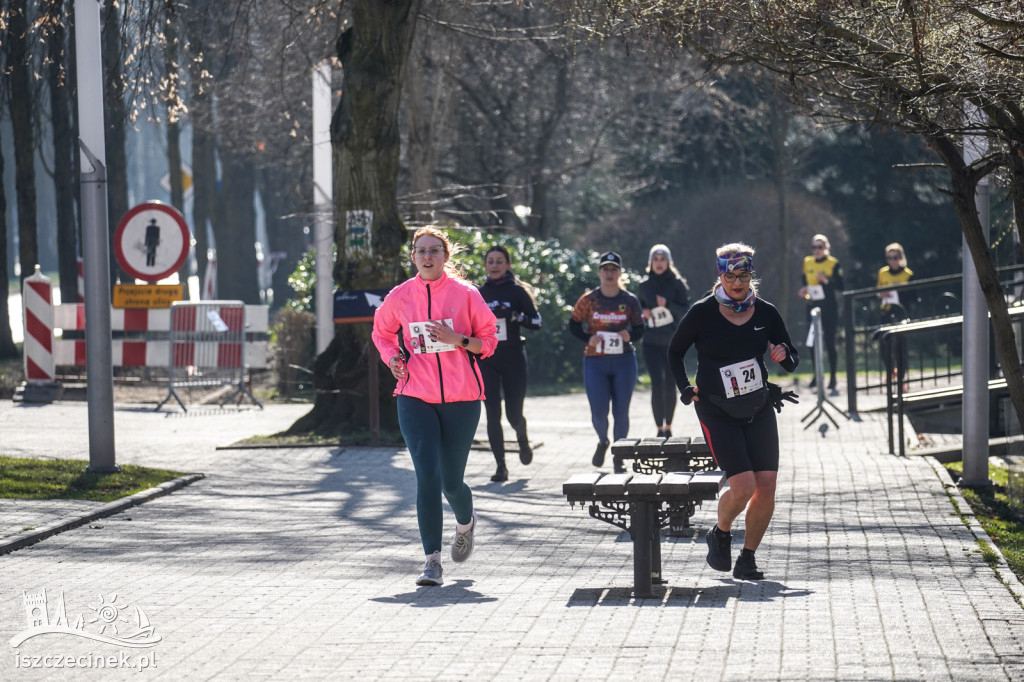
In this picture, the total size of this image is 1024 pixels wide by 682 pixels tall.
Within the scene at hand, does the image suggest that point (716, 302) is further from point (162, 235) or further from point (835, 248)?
point (835, 248)

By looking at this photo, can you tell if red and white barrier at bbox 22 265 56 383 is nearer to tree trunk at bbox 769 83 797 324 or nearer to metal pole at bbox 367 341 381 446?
metal pole at bbox 367 341 381 446

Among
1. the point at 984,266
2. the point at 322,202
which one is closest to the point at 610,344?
the point at 984,266

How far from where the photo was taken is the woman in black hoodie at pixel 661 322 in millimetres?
13836

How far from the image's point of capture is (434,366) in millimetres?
7707

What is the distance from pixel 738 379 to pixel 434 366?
1514 mm

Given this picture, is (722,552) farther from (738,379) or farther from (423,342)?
(423,342)

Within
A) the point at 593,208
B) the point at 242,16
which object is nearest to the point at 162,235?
the point at 242,16

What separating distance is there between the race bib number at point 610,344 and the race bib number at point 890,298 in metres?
7.34

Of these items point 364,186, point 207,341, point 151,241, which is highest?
point 364,186

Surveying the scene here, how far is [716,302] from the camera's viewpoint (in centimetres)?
798

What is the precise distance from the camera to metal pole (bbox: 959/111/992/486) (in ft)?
37.1

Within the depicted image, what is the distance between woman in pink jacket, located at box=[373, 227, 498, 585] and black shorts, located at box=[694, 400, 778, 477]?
1.17m

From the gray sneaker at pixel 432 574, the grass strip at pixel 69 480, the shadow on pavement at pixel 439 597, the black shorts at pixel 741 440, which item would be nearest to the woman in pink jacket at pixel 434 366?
the gray sneaker at pixel 432 574

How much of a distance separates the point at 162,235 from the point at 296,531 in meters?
7.87
